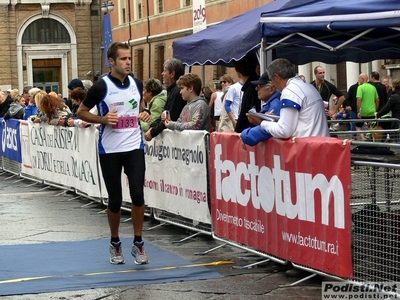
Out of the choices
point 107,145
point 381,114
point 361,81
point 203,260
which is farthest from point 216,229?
point 361,81

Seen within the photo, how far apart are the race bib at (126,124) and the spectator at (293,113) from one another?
1272 millimetres

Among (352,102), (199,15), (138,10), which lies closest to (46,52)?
(138,10)

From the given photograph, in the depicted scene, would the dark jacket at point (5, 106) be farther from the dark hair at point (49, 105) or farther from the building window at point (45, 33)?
the building window at point (45, 33)

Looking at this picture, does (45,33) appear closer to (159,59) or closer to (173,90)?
(159,59)

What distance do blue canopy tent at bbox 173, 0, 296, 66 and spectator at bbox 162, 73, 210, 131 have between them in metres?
0.64

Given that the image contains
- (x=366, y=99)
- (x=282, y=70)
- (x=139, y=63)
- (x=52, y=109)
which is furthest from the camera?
(x=139, y=63)

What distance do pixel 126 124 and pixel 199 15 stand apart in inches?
214

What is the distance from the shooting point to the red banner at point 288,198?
761cm

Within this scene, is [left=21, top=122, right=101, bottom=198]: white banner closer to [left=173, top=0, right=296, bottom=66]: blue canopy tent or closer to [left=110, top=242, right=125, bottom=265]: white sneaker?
[left=173, top=0, right=296, bottom=66]: blue canopy tent

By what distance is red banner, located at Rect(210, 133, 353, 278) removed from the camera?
761 centimetres

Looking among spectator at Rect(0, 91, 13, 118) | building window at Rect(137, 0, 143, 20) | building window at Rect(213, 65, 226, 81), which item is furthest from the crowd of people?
building window at Rect(137, 0, 143, 20)

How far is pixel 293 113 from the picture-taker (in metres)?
8.39

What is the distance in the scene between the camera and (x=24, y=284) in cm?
852

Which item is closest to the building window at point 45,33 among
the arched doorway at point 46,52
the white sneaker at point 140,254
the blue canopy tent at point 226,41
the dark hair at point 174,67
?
the arched doorway at point 46,52
